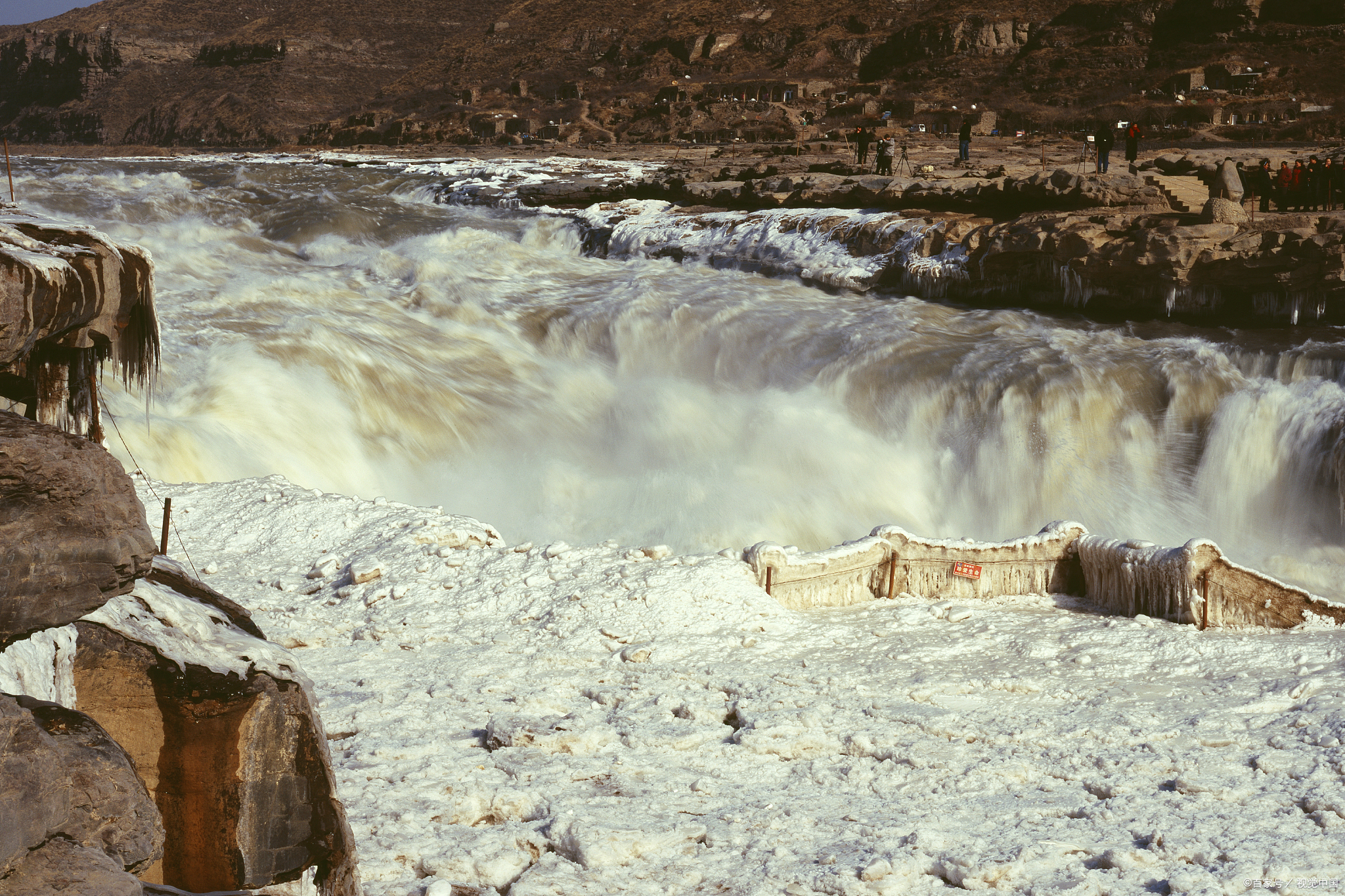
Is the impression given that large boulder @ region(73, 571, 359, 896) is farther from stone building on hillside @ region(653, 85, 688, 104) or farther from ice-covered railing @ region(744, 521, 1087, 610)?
stone building on hillside @ region(653, 85, 688, 104)

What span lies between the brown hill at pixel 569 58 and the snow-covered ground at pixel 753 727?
38.8 meters

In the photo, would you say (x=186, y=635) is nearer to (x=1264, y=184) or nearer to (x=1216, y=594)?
(x=1216, y=594)

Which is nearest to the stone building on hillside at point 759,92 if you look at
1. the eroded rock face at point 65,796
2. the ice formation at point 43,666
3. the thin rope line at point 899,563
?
the thin rope line at point 899,563

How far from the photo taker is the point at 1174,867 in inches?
150

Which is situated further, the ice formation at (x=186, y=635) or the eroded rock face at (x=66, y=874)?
the ice formation at (x=186, y=635)

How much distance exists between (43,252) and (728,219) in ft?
57.3

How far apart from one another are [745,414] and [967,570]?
586cm

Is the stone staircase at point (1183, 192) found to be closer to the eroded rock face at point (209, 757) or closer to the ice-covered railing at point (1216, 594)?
the ice-covered railing at point (1216, 594)

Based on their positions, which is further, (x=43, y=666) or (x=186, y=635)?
(x=186, y=635)

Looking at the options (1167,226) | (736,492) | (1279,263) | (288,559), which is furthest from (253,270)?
(1279,263)

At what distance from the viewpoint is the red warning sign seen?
7254 mm

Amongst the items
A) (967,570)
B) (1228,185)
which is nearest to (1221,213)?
(1228,185)

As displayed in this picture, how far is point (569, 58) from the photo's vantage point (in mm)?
73500

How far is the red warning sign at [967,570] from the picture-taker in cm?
725
